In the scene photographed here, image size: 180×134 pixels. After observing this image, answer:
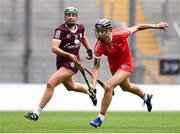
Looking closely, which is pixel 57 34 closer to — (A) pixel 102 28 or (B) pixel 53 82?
(B) pixel 53 82

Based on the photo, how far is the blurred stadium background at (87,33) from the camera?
903 inches

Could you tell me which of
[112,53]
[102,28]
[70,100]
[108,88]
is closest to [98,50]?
[112,53]

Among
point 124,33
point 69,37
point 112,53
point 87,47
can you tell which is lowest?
point 87,47

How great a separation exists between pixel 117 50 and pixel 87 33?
11.7 meters

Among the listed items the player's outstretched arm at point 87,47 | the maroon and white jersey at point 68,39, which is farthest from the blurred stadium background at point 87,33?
the maroon and white jersey at point 68,39

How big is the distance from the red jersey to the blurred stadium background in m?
10.1

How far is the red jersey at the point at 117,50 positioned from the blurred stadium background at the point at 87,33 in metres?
10.1

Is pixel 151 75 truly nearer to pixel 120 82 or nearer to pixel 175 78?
pixel 175 78

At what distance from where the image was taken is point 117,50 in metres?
12.2

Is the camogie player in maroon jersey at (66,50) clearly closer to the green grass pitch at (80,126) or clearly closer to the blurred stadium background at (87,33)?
the green grass pitch at (80,126)

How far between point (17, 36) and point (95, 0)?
2.84 m

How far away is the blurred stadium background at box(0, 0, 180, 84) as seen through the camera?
22938mm

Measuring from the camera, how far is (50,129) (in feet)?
37.9

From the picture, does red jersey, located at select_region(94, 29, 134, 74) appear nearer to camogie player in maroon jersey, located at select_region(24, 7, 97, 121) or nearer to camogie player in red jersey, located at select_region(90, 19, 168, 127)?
camogie player in red jersey, located at select_region(90, 19, 168, 127)
